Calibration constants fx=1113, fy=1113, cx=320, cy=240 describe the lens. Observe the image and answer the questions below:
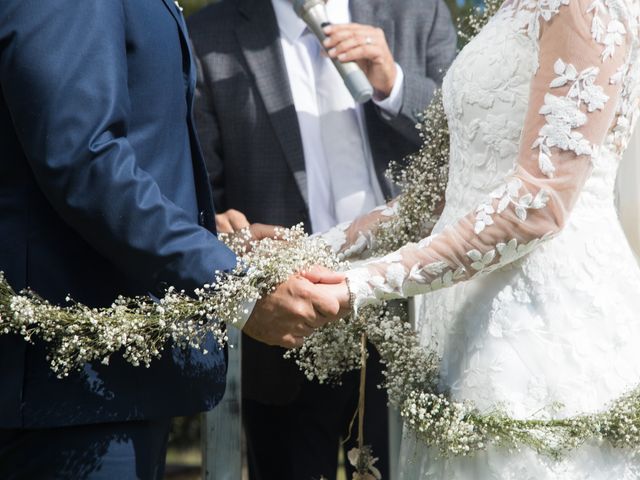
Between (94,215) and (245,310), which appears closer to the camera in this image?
(94,215)

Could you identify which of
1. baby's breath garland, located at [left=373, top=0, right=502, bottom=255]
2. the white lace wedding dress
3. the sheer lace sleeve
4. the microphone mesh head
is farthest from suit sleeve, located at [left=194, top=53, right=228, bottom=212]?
the sheer lace sleeve

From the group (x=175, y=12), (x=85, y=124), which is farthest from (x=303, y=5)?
(x=85, y=124)

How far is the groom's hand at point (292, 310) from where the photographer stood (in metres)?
2.71

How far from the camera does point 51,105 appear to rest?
2.38 meters

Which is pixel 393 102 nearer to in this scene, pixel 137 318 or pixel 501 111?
pixel 501 111

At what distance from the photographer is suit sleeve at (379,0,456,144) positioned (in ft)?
12.9

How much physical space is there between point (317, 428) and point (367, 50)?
1327 millimetres

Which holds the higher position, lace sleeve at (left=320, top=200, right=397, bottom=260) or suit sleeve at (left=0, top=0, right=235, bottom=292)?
suit sleeve at (left=0, top=0, right=235, bottom=292)

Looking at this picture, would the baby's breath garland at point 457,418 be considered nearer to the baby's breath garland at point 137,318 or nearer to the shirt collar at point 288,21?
the baby's breath garland at point 137,318

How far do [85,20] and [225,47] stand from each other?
167 centimetres

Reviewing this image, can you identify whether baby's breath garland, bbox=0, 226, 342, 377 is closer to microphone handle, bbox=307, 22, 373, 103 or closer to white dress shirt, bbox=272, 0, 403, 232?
microphone handle, bbox=307, 22, 373, 103

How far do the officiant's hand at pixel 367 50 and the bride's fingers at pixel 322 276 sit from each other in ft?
3.33

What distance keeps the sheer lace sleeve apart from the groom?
52 centimetres

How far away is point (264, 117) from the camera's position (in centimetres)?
398
